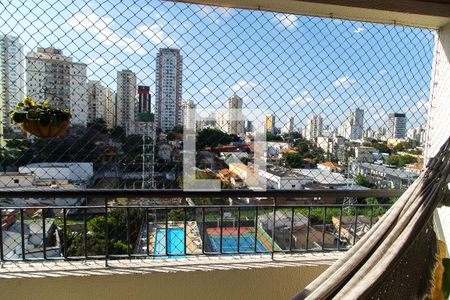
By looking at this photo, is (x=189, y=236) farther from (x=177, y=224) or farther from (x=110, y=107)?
(x=110, y=107)

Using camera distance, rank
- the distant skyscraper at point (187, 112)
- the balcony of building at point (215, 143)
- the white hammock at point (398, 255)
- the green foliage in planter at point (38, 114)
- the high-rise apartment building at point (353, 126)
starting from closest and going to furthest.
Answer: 1. the white hammock at point (398, 255)
2. the green foliage in planter at point (38, 114)
3. the balcony of building at point (215, 143)
4. the distant skyscraper at point (187, 112)
5. the high-rise apartment building at point (353, 126)

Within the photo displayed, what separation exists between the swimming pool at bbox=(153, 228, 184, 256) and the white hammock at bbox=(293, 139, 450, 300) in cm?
106

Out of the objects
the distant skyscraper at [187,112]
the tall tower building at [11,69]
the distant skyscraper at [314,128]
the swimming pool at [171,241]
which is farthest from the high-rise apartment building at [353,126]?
the tall tower building at [11,69]

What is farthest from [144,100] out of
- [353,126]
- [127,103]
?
[353,126]

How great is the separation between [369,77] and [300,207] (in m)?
0.96

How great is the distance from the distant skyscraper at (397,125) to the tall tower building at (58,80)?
1966 millimetres

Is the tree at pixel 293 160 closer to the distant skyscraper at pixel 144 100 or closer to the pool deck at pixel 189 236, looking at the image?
the pool deck at pixel 189 236

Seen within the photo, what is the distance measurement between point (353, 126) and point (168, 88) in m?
1.23

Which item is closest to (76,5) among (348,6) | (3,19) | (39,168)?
(3,19)

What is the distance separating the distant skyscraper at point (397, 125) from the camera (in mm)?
2115

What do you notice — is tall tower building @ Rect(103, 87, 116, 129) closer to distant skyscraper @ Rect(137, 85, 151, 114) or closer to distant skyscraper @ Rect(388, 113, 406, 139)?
distant skyscraper @ Rect(137, 85, 151, 114)

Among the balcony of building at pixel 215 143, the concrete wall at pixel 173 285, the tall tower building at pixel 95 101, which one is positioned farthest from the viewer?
the tall tower building at pixel 95 101

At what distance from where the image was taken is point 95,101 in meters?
1.83

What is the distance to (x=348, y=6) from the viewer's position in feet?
5.15
